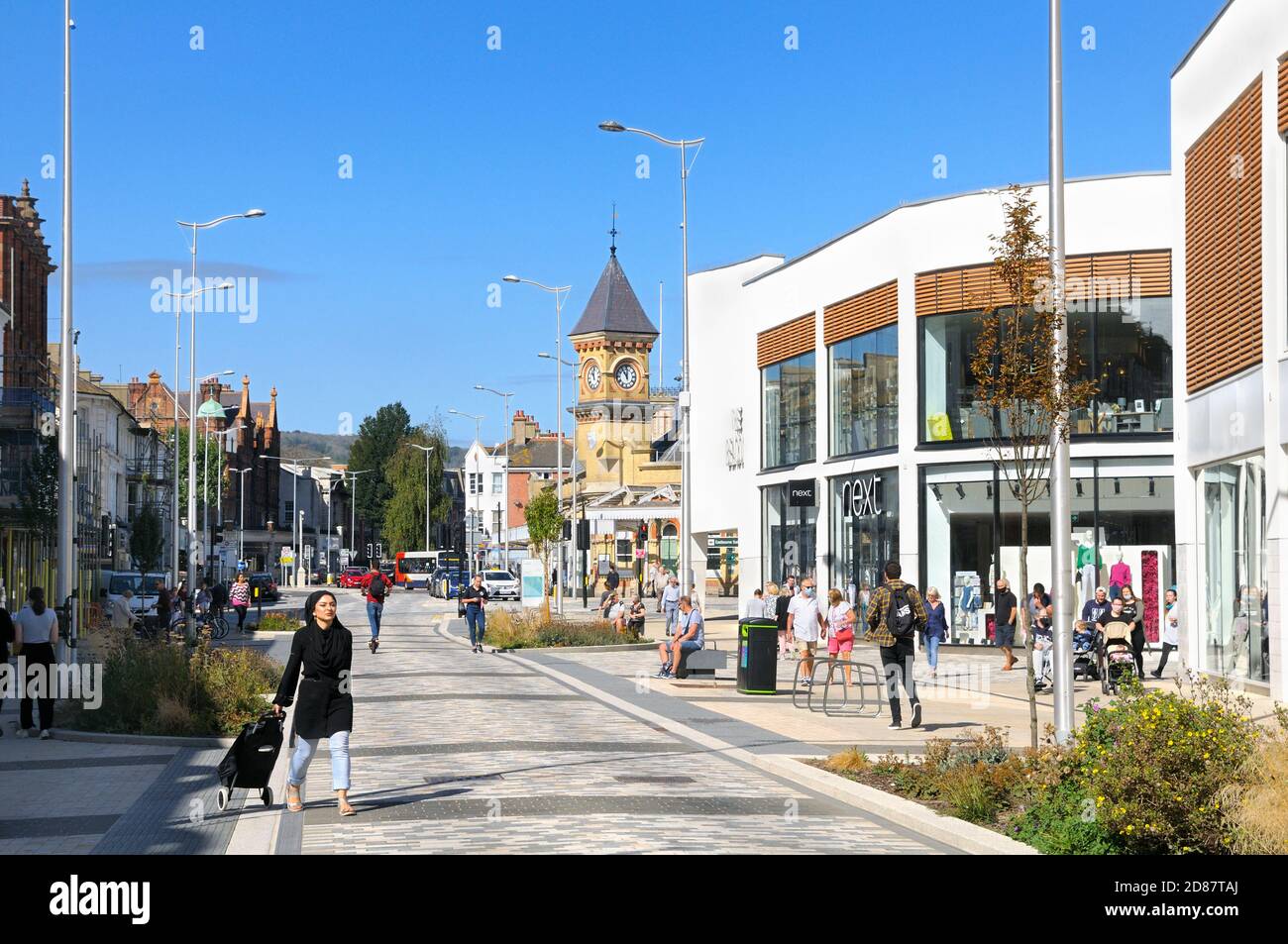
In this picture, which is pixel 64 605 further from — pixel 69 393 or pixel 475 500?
pixel 475 500

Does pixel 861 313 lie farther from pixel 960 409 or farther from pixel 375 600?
pixel 375 600

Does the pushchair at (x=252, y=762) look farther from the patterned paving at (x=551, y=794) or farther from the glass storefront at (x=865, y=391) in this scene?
the glass storefront at (x=865, y=391)

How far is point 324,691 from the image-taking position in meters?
12.6

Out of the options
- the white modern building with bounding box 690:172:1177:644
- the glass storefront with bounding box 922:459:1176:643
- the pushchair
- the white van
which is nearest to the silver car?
the white van

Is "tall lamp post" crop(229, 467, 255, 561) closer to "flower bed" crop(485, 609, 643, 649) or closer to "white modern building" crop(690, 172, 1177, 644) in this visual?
"flower bed" crop(485, 609, 643, 649)

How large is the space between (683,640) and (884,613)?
8570 mm

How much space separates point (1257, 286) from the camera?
2216 centimetres

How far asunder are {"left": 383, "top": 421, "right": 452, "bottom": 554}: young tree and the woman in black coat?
4558 inches

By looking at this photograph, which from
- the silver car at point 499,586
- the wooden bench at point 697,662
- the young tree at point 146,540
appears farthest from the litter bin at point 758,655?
A: the silver car at point 499,586

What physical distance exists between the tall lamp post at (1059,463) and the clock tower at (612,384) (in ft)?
327

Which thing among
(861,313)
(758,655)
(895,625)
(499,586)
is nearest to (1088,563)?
(861,313)
